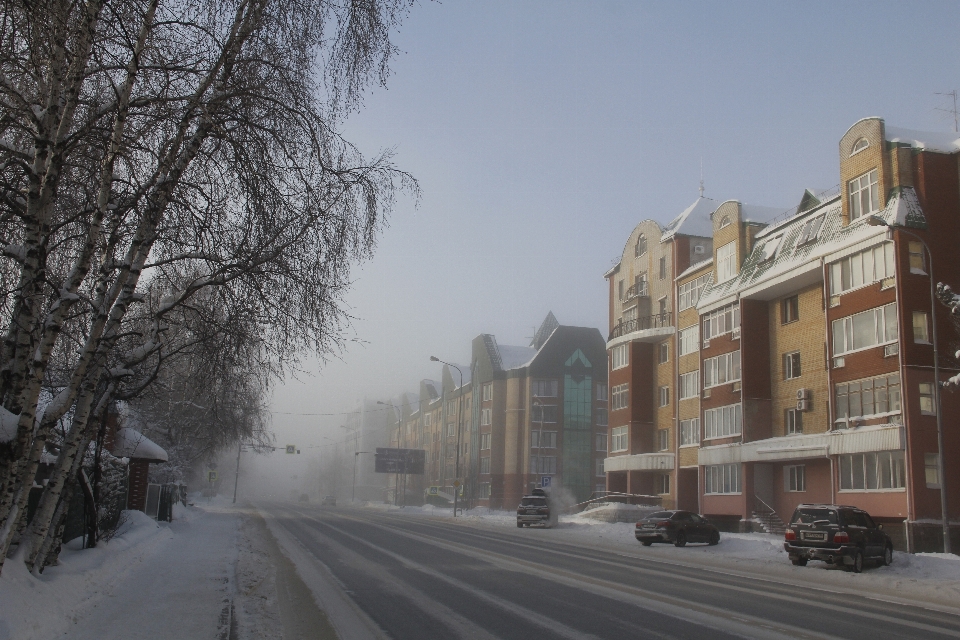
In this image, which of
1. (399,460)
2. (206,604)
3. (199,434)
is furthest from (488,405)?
(206,604)

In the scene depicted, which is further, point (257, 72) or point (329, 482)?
point (329, 482)

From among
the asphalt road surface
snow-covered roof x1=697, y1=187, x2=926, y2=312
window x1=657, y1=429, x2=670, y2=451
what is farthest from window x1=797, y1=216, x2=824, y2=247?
the asphalt road surface

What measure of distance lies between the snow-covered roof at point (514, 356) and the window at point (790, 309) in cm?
4896

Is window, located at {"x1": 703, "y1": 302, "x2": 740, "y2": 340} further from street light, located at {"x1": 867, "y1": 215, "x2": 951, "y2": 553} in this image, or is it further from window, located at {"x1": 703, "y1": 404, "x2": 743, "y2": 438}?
street light, located at {"x1": 867, "y1": 215, "x2": 951, "y2": 553}

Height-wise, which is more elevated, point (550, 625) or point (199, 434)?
point (199, 434)

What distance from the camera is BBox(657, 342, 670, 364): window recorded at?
49.7 meters

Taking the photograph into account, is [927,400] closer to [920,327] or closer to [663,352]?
[920,327]

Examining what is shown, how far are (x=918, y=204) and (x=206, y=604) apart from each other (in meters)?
28.9

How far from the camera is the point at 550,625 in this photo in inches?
425

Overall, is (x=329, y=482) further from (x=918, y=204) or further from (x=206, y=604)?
(x=206, y=604)

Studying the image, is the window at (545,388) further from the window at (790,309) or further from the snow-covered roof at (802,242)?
the window at (790,309)

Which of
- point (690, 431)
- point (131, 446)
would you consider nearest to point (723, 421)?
point (690, 431)

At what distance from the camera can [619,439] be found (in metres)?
52.8

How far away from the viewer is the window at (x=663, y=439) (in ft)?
161
